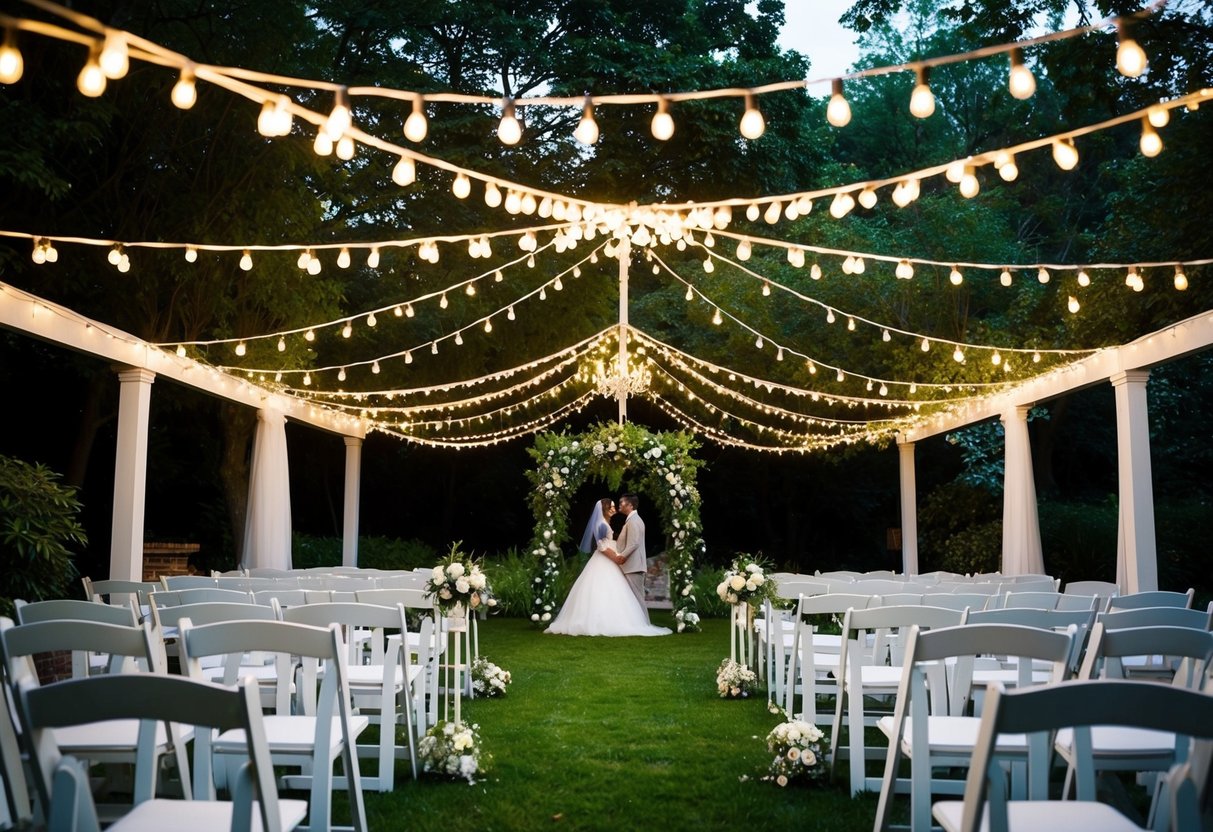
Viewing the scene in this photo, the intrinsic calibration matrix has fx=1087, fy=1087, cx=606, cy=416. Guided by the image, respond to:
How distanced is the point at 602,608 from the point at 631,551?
30.5 inches

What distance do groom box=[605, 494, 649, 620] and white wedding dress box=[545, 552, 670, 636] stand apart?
10cm

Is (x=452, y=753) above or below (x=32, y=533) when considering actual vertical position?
below

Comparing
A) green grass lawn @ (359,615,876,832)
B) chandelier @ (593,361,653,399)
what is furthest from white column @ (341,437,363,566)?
green grass lawn @ (359,615,876,832)

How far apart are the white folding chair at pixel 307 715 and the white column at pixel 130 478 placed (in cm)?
532

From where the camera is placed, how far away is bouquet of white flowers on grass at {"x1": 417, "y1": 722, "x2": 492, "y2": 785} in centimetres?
480

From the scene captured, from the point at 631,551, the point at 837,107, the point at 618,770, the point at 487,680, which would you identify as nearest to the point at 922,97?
the point at 837,107

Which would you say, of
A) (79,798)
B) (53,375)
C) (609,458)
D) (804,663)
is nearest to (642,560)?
(609,458)

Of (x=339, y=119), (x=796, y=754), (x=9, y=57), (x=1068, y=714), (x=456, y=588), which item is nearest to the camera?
(x=1068, y=714)

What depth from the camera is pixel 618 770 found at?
5.06m

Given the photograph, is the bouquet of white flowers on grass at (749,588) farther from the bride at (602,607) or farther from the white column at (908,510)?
the white column at (908,510)

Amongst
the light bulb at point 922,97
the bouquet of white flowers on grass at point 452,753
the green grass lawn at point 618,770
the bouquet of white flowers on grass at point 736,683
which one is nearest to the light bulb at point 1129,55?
the light bulb at point 922,97

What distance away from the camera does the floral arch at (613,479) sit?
12875mm

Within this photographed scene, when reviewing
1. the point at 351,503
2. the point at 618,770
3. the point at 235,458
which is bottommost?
the point at 618,770

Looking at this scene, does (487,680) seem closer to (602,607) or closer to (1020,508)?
(602,607)
